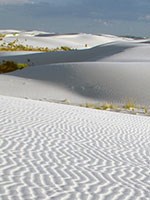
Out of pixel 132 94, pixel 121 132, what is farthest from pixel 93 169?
pixel 132 94

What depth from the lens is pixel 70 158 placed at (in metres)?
6.73

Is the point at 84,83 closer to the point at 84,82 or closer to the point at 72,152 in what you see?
the point at 84,82

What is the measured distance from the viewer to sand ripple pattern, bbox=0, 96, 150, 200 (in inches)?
Result: 196

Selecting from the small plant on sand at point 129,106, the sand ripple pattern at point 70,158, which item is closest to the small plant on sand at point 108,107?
the small plant on sand at point 129,106

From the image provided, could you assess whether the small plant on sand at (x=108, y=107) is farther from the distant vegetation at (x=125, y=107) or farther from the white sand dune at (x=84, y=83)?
the white sand dune at (x=84, y=83)

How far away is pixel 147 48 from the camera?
33.1 meters

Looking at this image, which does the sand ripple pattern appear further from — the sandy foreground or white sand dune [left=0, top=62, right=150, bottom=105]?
white sand dune [left=0, top=62, right=150, bottom=105]

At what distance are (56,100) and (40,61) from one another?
1459 cm

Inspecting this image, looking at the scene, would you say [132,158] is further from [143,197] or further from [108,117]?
[108,117]

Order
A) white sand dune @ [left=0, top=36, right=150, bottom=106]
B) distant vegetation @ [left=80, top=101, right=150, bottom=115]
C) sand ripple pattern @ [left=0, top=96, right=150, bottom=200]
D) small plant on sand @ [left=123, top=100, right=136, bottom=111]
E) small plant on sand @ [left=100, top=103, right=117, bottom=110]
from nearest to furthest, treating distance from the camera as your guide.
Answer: sand ripple pattern @ [left=0, top=96, right=150, bottom=200] → distant vegetation @ [left=80, top=101, right=150, bottom=115] → small plant on sand @ [left=100, top=103, right=117, bottom=110] → small plant on sand @ [left=123, top=100, right=136, bottom=111] → white sand dune @ [left=0, top=36, right=150, bottom=106]

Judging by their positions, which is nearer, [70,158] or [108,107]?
[70,158]

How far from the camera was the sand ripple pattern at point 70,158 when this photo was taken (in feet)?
16.3

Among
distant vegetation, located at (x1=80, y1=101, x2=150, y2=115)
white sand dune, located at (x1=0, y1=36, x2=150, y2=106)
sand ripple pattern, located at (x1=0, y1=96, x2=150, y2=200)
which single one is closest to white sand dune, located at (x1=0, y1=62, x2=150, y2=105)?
white sand dune, located at (x1=0, y1=36, x2=150, y2=106)

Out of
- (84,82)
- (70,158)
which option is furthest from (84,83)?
(70,158)
